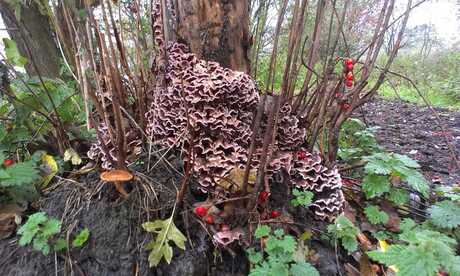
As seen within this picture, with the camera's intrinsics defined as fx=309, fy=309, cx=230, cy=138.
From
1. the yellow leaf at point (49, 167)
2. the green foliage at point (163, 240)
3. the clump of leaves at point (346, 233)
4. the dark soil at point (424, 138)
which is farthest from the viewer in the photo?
the dark soil at point (424, 138)

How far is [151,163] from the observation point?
2047mm

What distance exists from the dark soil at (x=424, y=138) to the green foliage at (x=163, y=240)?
209cm

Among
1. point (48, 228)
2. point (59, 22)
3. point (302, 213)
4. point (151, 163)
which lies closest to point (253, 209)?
point (302, 213)

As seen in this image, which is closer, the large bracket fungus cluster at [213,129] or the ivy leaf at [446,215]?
the ivy leaf at [446,215]

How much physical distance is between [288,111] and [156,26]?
1.13 m

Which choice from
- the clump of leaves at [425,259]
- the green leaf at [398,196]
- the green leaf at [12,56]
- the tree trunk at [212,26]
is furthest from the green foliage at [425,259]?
the green leaf at [12,56]

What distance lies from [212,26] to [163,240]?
1489 mm

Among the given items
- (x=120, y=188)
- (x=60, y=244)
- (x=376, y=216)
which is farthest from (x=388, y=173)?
(x=60, y=244)

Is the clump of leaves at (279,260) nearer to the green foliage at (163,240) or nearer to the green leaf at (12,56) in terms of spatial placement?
the green foliage at (163,240)

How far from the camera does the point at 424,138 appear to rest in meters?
5.26

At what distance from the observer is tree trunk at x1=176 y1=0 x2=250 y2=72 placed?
2.21 m

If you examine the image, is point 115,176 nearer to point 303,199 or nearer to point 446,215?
point 303,199

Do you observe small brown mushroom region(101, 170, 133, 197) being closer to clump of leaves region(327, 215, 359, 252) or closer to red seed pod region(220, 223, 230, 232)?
red seed pod region(220, 223, 230, 232)

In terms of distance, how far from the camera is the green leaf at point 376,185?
1.99 m
